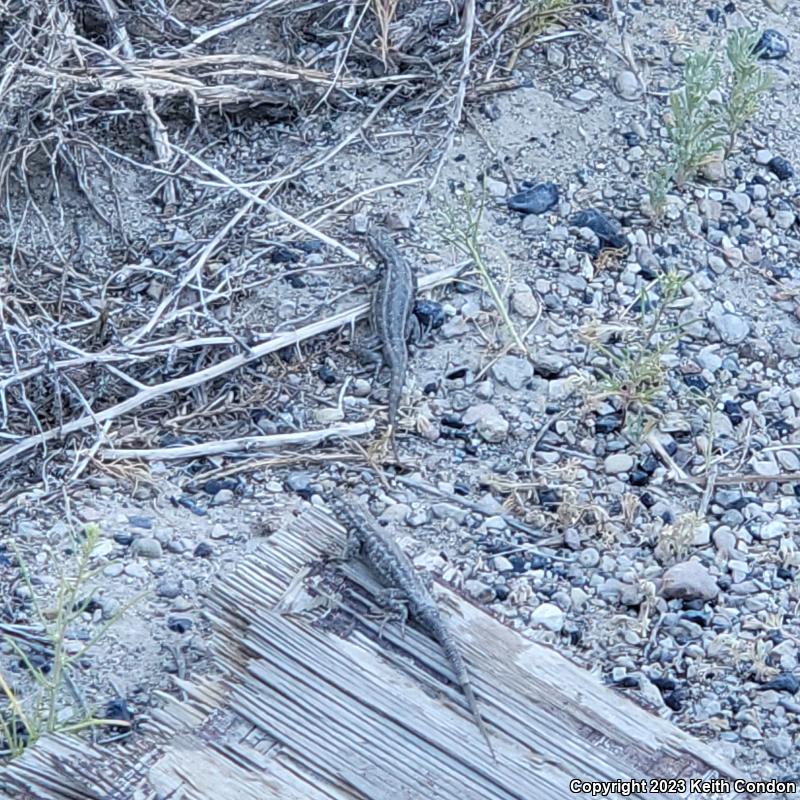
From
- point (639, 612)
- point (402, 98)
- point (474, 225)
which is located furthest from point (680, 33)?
point (639, 612)

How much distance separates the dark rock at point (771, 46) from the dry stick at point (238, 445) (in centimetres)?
255

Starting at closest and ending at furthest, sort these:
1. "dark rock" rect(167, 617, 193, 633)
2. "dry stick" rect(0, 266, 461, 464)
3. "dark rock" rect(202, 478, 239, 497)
Answer: 1. "dark rock" rect(167, 617, 193, 633)
2. "dark rock" rect(202, 478, 239, 497)
3. "dry stick" rect(0, 266, 461, 464)

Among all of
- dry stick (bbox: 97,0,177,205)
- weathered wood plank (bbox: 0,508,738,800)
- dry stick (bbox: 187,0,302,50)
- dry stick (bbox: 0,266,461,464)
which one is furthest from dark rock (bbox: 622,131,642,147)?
weathered wood plank (bbox: 0,508,738,800)

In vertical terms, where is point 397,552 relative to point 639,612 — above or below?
above

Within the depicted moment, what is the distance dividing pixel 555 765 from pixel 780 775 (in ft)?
1.95

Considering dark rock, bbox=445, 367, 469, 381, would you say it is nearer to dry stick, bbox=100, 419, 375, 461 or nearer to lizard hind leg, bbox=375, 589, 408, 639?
dry stick, bbox=100, 419, 375, 461

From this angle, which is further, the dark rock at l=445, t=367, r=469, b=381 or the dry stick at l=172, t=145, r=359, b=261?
the dry stick at l=172, t=145, r=359, b=261

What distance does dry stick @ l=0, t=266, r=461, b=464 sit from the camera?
4.93m

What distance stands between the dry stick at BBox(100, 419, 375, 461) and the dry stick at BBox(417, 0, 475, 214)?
1151mm

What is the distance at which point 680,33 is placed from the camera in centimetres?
637

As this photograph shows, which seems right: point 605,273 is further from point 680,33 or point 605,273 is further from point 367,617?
point 367,617

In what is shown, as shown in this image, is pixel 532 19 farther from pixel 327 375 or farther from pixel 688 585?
pixel 688 585

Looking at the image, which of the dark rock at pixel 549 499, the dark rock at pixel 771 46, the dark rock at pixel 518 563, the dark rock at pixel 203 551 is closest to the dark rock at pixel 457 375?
the dark rock at pixel 549 499

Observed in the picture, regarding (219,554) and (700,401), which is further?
(700,401)
